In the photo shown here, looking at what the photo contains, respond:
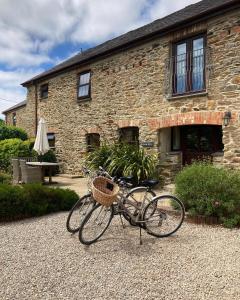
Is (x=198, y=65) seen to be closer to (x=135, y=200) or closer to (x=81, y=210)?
(x=135, y=200)

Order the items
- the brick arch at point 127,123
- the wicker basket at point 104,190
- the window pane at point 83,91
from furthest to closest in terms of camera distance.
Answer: the window pane at point 83,91, the brick arch at point 127,123, the wicker basket at point 104,190

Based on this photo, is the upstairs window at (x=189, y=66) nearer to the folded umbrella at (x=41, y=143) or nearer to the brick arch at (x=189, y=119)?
the brick arch at (x=189, y=119)

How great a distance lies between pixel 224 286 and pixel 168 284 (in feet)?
1.85

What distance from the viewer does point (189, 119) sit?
882cm

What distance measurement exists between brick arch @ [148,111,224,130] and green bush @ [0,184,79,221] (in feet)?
13.3

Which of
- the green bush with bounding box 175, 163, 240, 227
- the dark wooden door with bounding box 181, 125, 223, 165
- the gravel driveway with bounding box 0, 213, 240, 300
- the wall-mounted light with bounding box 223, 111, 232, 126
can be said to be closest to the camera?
the gravel driveway with bounding box 0, 213, 240, 300

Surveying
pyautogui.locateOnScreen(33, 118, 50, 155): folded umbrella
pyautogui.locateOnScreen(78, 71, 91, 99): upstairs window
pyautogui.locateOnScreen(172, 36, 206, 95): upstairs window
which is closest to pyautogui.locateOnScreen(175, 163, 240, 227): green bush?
pyautogui.locateOnScreen(172, 36, 206, 95): upstairs window

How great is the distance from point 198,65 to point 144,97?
2.08m

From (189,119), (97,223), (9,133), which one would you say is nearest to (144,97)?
(189,119)

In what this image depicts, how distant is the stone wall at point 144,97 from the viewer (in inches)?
318

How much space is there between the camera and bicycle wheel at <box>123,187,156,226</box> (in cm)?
463

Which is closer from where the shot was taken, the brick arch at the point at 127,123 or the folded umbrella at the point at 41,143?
the brick arch at the point at 127,123

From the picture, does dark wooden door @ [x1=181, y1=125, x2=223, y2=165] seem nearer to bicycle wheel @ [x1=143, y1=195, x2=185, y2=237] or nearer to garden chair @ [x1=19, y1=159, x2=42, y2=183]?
bicycle wheel @ [x1=143, y1=195, x2=185, y2=237]

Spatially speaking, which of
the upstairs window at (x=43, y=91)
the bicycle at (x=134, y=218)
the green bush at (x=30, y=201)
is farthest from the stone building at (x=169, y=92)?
the green bush at (x=30, y=201)
